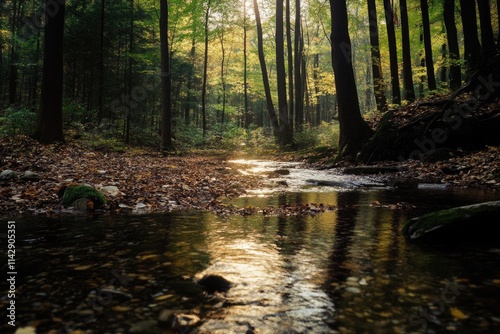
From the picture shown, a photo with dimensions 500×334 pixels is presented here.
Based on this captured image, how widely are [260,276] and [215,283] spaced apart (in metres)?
0.39

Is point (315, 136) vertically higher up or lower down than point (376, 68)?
lower down

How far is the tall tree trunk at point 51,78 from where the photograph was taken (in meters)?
11.9

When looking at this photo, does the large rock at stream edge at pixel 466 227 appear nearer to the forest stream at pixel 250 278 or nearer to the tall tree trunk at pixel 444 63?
the forest stream at pixel 250 278

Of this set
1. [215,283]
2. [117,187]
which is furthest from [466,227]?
[117,187]

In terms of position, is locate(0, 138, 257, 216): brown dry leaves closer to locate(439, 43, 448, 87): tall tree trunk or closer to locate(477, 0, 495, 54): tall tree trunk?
locate(477, 0, 495, 54): tall tree trunk

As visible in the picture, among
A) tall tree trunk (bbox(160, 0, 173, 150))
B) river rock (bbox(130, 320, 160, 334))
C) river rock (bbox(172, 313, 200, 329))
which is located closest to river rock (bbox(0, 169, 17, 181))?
river rock (bbox(130, 320, 160, 334))

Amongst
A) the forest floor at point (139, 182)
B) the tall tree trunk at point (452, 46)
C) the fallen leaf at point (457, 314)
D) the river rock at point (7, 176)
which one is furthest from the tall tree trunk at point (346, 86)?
the fallen leaf at point (457, 314)

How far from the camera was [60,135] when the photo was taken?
12.4m

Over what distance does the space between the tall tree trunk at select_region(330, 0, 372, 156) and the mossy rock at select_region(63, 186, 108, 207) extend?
32.0ft

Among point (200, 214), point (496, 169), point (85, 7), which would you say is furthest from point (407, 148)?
point (85, 7)

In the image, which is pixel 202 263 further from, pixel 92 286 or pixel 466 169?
pixel 466 169

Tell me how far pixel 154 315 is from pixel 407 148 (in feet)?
37.4

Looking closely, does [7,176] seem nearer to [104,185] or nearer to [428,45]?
[104,185]

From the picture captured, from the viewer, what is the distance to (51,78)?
39.3 ft
